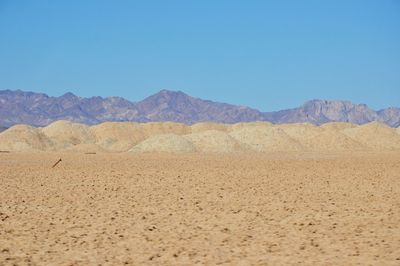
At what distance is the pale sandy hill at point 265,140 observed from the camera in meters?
71.1

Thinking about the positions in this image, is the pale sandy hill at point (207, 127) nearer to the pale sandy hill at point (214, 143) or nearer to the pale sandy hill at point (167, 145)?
the pale sandy hill at point (214, 143)

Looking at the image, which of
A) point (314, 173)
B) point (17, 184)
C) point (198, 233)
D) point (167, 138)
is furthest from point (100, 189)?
point (167, 138)

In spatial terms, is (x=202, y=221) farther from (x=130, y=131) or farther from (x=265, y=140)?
(x=130, y=131)

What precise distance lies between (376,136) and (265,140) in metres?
31.4

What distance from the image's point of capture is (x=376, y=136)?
97.4 metres

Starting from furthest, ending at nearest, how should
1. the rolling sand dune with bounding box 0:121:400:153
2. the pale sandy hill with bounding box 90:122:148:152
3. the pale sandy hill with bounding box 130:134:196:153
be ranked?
the pale sandy hill with bounding box 90:122:148:152 → the rolling sand dune with bounding box 0:121:400:153 → the pale sandy hill with bounding box 130:134:196:153

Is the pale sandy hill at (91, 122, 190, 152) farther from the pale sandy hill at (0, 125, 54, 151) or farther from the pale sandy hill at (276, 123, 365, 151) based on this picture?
the pale sandy hill at (276, 123, 365, 151)

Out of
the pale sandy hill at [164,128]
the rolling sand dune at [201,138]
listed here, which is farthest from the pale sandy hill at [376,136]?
the pale sandy hill at [164,128]

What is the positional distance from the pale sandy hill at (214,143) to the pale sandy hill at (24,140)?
2471 cm

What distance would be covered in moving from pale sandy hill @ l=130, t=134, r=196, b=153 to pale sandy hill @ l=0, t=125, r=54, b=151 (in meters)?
21.7

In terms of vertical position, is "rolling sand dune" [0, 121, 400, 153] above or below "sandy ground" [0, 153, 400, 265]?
above

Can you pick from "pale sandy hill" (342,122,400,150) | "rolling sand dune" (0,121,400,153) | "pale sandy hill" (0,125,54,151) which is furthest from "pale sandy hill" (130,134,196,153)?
"pale sandy hill" (342,122,400,150)

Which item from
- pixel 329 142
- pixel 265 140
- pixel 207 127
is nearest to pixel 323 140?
pixel 329 142

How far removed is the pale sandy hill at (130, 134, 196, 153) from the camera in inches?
2489
